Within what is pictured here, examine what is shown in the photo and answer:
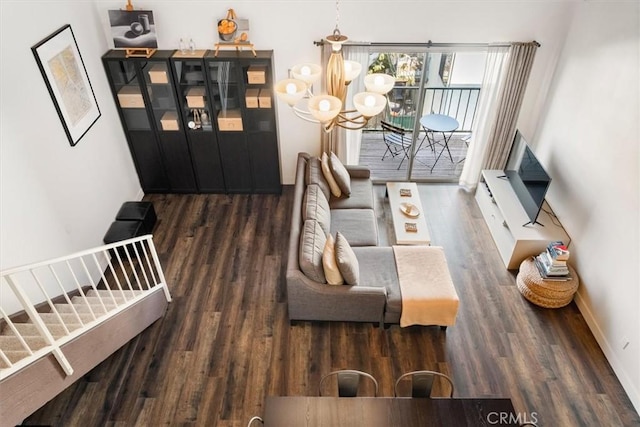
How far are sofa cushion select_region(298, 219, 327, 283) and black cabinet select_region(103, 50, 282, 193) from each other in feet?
6.47

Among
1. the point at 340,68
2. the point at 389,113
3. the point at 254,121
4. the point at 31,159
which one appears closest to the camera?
the point at 340,68

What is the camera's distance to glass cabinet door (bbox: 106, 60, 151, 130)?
5363 mm

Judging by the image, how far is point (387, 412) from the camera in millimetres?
2934

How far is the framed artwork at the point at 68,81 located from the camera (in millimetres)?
4137

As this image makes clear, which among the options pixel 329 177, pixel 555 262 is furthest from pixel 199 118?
pixel 555 262

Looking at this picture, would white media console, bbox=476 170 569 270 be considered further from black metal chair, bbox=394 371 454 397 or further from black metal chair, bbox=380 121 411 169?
black metal chair, bbox=394 371 454 397

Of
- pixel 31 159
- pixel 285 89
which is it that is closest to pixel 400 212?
pixel 285 89

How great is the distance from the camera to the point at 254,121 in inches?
226

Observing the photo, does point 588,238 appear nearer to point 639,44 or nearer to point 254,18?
point 639,44

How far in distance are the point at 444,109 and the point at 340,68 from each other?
5.00m

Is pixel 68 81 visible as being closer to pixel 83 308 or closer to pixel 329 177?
pixel 83 308

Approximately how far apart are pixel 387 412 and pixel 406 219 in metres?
2.76

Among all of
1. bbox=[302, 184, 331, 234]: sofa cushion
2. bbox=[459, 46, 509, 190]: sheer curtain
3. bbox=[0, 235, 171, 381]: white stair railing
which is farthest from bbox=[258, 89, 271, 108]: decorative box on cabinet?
bbox=[459, 46, 509, 190]: sheer curtain

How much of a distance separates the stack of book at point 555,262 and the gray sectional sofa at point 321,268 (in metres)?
1.58
